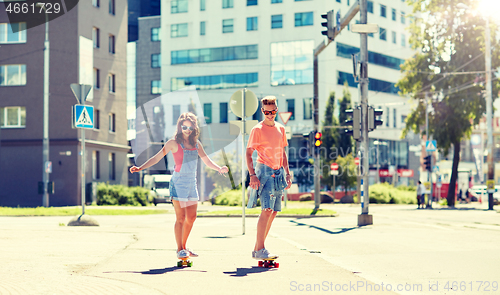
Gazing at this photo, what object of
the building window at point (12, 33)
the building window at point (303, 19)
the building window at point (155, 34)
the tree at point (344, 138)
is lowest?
the tree at point (344, 138)

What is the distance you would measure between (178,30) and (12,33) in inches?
1195

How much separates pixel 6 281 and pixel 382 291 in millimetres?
3440

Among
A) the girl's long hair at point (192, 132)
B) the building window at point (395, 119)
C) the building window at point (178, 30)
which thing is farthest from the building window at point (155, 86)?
the girl's long hair at point (192, 132)

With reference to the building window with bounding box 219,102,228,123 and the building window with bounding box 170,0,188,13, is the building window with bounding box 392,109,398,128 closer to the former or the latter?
the building window with bounding box 219,102,228,123

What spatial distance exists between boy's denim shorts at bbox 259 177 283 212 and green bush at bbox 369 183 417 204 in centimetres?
3591

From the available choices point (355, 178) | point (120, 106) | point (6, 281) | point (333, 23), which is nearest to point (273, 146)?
point (6, 281)

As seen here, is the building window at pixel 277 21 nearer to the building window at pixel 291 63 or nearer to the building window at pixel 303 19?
the building window at pixel 303 19

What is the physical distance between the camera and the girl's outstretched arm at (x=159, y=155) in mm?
6406

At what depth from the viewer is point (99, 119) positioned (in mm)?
36781

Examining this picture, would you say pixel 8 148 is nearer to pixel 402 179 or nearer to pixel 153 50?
pixel 153 50

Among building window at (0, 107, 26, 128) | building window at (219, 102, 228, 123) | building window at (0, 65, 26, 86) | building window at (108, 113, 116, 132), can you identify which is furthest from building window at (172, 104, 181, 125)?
building window at (219, 102, 228, 123)

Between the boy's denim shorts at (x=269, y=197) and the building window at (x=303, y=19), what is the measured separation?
177ft

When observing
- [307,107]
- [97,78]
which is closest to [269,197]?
[97,78]

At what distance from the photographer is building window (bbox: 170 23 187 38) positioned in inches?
2494
